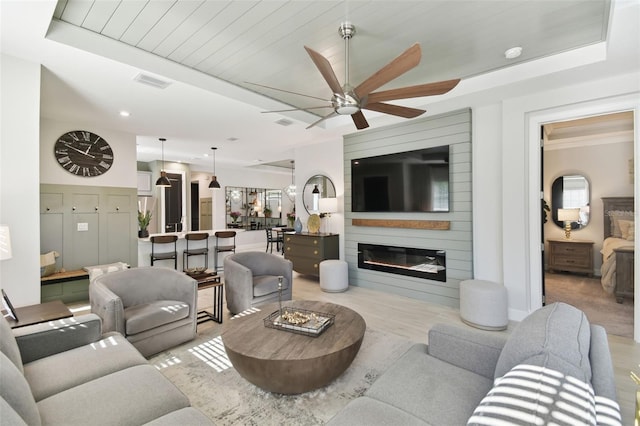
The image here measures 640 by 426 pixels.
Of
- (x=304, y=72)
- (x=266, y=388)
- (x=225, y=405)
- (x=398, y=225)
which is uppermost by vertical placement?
(x=304, y=72)

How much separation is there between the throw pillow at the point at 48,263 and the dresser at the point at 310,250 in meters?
3.58

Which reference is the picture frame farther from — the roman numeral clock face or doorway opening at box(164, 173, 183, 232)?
doorway opening at box(164, 173, 183, 232)

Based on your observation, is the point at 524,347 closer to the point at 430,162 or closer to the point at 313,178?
the point at 430,162

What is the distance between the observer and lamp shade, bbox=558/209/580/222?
18.1ft

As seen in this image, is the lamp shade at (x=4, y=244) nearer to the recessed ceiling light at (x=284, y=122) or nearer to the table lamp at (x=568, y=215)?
the recessed ceiling light at (x=284, y=122)

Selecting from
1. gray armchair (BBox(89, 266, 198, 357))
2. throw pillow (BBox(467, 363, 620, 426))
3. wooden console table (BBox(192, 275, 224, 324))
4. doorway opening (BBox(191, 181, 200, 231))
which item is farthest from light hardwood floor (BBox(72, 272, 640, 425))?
doorway opening (BBox(191, 181, 200, 231))

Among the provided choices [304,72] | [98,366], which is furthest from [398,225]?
[98,366]

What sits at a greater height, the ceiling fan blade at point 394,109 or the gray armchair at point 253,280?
the ceiling fan blade at point 394,109

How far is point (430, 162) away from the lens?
4336 millimetres

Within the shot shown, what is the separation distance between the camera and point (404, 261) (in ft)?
15.6

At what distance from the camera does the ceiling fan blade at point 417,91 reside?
2261 millimetres

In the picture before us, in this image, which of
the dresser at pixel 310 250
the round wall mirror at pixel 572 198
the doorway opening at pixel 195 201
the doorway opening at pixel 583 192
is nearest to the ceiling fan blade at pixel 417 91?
the dresser at pixel 310 250

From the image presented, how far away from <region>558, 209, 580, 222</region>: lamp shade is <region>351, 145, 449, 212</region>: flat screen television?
3063 mm

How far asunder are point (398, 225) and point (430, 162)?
1078 mm
